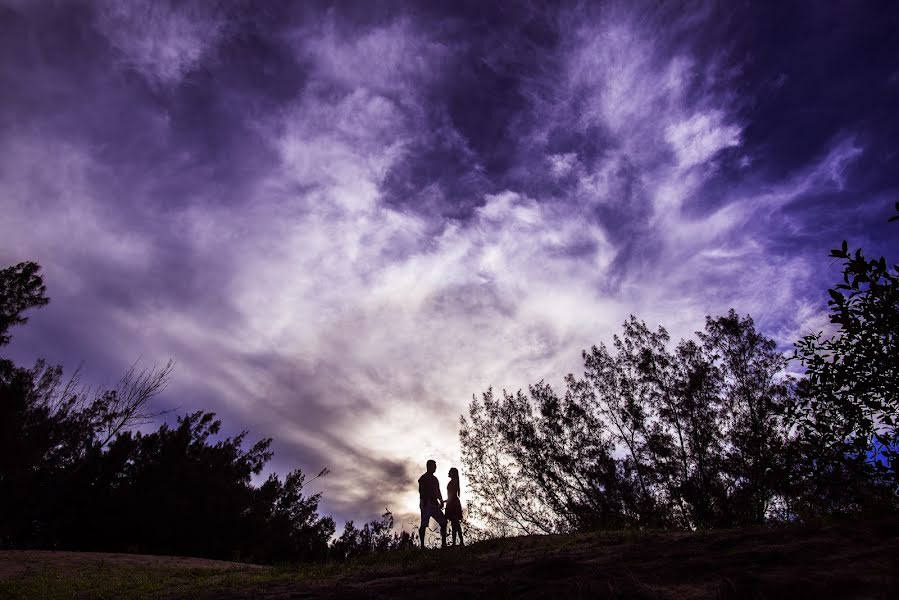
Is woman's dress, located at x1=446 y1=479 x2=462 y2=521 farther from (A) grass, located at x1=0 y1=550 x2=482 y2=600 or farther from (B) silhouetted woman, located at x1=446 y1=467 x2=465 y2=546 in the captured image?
(A) grass, located at x1=0 y1=550 x2=482 y2=600

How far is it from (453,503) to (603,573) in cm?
706

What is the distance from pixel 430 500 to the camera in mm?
12938

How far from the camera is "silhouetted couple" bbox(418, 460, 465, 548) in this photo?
42.2 feet

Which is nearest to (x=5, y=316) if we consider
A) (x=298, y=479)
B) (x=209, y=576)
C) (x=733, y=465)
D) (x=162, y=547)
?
(x=162, y=547)

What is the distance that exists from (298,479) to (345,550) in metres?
5.97

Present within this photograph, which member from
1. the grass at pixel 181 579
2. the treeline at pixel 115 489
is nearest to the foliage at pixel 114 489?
the treeline at pixel 115 489

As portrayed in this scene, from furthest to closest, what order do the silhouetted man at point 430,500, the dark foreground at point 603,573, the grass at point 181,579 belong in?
the silhouetted man at point 430,500
the grass at point 181,579
the dark foreground at point 603,573

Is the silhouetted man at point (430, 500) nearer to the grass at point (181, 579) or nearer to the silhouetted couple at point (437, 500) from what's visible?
the silhouetted couple at point (437, 500)

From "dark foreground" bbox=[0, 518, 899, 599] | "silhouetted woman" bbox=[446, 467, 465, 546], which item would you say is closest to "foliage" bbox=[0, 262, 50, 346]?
"dark foreground" bbox=[0, 518, 899, 599]

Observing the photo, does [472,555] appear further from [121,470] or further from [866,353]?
[121,470]

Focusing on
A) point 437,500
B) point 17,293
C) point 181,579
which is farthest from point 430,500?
point 17,293

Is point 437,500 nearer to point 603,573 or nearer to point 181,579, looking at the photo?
point 181,579

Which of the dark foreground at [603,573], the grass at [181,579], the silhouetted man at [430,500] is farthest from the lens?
the silhouetted man at [430,500]

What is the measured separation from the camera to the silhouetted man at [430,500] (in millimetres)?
12734
